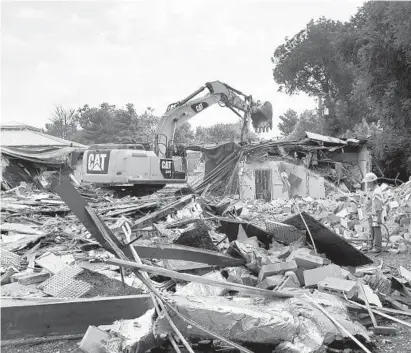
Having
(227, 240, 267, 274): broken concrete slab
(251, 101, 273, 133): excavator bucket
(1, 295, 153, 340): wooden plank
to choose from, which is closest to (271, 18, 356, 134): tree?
(251, 101, 273, 133): excavator bucket

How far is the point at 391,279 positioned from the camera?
5.59 m

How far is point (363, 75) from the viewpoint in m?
19.6

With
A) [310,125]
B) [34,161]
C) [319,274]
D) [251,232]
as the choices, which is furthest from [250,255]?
[310,125]

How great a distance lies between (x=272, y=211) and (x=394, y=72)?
27.0 feet

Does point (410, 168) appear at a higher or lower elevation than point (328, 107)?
lower

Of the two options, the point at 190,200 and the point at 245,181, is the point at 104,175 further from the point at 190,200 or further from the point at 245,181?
the point at 245,181

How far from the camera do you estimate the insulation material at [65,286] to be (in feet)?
15.1

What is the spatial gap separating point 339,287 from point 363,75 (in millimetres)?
16838

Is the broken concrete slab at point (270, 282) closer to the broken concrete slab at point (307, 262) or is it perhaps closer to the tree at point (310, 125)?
the broken concrete slab at point (307, 262)

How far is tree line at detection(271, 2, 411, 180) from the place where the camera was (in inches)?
681

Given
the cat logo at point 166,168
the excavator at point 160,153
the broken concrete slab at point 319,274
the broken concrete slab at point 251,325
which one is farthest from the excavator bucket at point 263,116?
the broken concrete slab at point 251,325

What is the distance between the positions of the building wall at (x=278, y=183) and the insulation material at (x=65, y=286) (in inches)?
573

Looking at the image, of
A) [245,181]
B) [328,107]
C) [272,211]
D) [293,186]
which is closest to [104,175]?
[272,211]

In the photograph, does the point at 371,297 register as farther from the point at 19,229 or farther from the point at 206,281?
the point at 19,229
